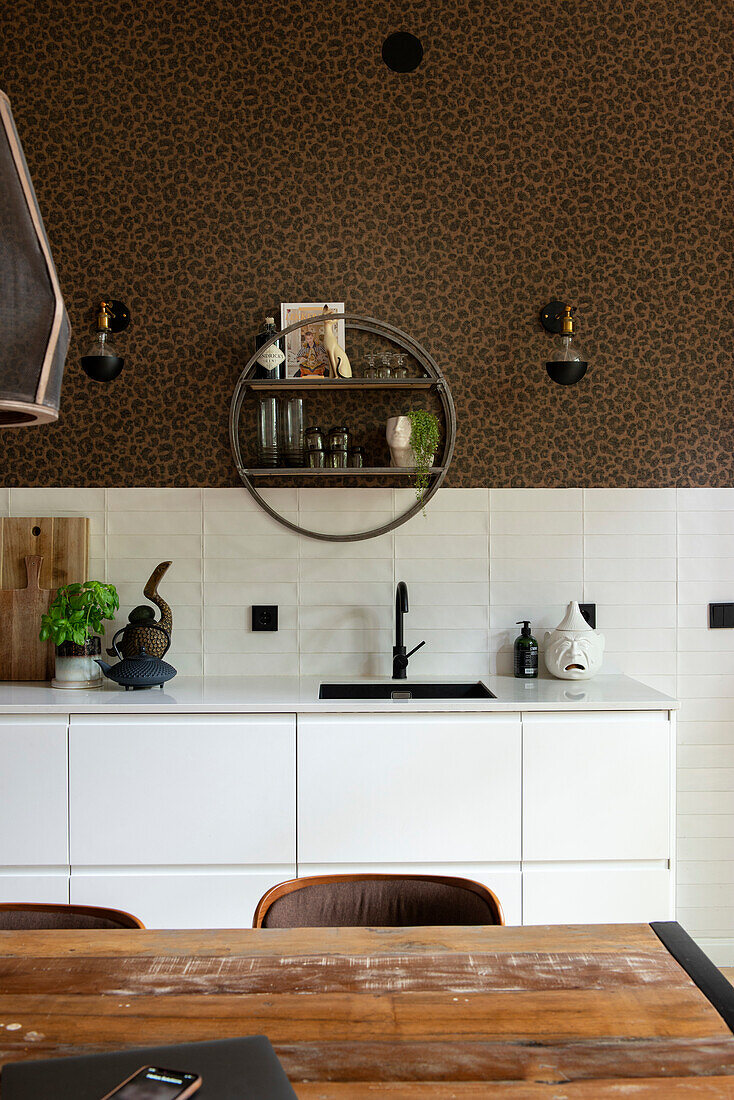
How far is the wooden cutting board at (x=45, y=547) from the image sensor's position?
307 centimetres

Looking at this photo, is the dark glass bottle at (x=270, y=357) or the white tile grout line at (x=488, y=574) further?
the white tile grout line at (x=488, y=574)

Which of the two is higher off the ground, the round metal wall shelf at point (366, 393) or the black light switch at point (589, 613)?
the round metal wall shelf at point (366, 393)

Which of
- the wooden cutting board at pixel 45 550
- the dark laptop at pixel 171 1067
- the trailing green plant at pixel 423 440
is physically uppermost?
the trailing green plant at pixel 423 440

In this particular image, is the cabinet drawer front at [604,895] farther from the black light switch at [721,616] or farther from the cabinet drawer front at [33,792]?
the cabinet drawer front at [33,792]

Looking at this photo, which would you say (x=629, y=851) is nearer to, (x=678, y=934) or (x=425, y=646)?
(x=425, y=646)

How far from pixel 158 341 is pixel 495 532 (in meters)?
1.38

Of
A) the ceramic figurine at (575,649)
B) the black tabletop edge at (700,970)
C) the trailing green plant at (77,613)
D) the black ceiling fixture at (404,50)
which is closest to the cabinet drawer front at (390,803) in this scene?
the ceramic figurine at (575,649)

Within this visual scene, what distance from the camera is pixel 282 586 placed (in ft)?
10.3

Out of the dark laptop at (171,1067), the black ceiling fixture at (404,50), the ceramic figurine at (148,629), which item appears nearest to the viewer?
the dark laptop at (171,1067)

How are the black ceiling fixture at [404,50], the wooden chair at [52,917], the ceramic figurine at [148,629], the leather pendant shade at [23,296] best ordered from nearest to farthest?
the leather pendant shade at [23,296], the wooden chair at [52,917], the ceramic figurine at [148,629], the black ceiling fixture at [404,50]

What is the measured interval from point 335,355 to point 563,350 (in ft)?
2.58

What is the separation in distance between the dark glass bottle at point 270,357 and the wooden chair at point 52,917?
74.5 inches

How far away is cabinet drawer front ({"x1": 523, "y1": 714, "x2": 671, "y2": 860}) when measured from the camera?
256 cm

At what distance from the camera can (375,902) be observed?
160cm
